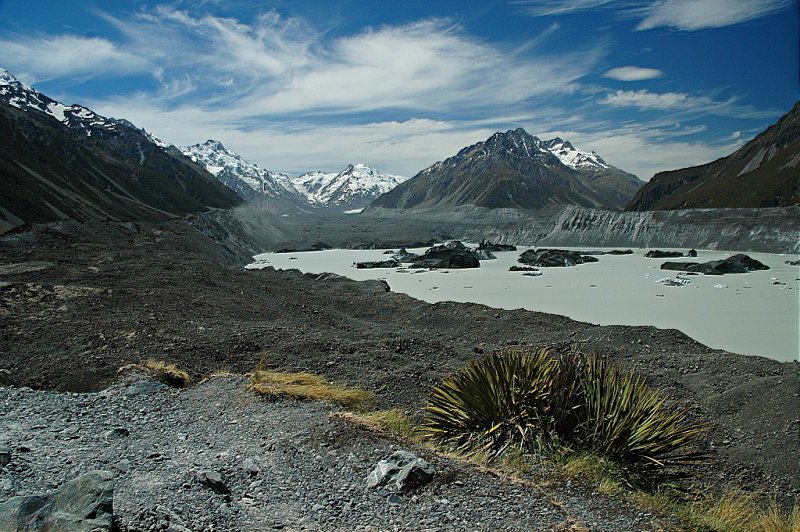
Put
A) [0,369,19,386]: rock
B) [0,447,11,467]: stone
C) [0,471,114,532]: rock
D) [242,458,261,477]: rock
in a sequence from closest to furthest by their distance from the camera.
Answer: [0,471,114,532]: rock → [0,447,11,467]: stone → [242,458,261,477]: rock → [0,369,19,386]: rock

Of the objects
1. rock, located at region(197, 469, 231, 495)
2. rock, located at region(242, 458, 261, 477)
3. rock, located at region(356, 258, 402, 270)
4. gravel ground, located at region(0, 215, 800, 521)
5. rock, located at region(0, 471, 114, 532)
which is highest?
rock, located at region(0, 471, 114, 532)

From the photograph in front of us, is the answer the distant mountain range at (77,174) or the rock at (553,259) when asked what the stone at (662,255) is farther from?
the distant mountain range at (77,174)

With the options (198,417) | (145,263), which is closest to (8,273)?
(145,263)

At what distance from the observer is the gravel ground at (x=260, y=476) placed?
3977mm

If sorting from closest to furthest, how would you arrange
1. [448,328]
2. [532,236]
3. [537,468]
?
[537,468] → [448,328] → [532,236]

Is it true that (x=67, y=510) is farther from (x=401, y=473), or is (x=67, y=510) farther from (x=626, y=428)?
(x=626, y=428)

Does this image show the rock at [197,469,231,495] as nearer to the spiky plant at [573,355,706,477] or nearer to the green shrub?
the green shrub

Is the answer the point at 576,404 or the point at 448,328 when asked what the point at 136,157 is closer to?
the point at 448,328

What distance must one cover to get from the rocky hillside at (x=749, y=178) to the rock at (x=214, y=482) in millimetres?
81155

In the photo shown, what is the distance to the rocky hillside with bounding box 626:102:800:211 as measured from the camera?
77062mm

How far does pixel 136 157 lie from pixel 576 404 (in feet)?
500

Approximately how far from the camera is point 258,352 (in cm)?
1235

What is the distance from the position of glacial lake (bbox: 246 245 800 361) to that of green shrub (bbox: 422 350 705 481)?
1116 centimetres

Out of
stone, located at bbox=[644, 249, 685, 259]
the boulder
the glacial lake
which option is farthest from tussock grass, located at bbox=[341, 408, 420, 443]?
stone, located at bbox=[644, 249, 685, 259]
